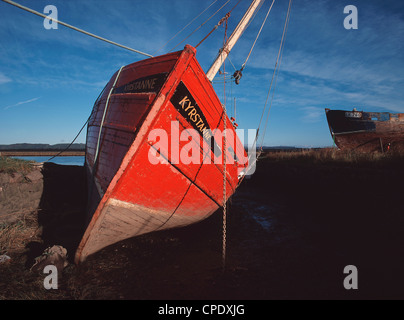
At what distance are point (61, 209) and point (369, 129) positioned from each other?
1746cm

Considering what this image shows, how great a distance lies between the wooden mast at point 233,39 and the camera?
6.84 meters

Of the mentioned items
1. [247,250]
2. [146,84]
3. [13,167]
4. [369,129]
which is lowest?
[247,250]

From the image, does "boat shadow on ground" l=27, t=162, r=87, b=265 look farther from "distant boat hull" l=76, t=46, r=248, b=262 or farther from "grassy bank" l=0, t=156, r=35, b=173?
"distant boat hull" l=76, t=46, r=248, b=262

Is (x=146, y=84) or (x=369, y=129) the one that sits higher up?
(x=369, y=129)

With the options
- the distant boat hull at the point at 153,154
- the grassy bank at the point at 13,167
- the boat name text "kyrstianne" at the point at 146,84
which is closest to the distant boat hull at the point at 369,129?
the distant boat hull at the point at 153,154

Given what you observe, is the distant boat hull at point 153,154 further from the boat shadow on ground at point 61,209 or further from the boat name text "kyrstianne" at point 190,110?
the boat shadow on ground at point 61,209

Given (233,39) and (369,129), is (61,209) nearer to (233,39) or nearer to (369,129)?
(233,39)

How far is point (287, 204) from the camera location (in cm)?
773

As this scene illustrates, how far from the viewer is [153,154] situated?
3.14m

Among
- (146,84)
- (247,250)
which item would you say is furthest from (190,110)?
(247,250)

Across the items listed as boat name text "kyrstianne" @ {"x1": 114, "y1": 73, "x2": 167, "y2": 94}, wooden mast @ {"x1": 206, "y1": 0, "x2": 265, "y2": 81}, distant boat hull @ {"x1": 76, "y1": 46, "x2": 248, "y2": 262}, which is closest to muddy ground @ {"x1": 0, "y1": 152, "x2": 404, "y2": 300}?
distant boat hull @ {"x1": 76, "y1": 46, "x2": 248, "y2": 262}

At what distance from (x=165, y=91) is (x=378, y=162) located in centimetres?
751

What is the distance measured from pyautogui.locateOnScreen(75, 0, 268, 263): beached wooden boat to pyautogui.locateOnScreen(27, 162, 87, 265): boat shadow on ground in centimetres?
116
